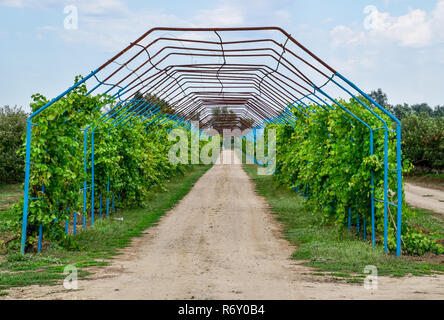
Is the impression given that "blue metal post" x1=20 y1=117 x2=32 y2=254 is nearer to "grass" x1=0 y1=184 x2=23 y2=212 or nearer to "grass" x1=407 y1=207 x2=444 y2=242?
"grass" x1=407 y1=207 x2=444 y2=242

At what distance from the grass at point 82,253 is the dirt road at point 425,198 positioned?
8246 millimetres

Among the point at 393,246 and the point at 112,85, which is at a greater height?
the point at 112,85

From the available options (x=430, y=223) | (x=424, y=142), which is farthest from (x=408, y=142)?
(x=430, y=223)

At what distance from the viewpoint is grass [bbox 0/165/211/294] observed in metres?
6.64

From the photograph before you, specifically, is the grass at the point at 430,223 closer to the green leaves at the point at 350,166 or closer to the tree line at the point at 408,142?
the green leaves at the point at 350,166

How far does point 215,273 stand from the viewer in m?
7.04

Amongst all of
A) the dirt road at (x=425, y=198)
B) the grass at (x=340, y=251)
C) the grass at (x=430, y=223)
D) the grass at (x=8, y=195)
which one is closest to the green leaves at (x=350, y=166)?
the grass at (x=340, y=251)

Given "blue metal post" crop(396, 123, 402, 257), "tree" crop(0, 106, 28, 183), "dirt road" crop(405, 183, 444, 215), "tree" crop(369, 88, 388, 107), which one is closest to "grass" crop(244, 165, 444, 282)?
"blue metal post" crop(396, 123, 402, 257)

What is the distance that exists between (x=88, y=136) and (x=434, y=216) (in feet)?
30.6

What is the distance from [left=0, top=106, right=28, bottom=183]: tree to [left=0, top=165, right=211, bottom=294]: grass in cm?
1151

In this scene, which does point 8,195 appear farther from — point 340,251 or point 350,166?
point 340,251

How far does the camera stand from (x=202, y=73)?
1435cm
